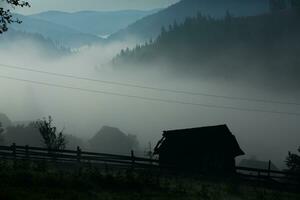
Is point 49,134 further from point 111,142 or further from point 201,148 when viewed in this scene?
point 111,142

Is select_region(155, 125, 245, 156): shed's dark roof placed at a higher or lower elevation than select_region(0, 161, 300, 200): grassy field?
higher

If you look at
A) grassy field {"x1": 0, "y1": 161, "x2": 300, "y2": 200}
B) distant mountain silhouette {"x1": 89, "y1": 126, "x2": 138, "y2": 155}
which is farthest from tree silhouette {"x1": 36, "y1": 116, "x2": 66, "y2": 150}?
distant mountain silhouette {"x1": 89, "y1": 126, "x2": 138, "y2": 155}

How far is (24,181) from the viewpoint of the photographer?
23.1 metres

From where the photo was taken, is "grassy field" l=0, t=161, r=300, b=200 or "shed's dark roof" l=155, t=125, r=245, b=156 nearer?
"grassy field" l=0, t=161, r=300, b=200

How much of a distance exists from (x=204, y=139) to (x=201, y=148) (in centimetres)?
92

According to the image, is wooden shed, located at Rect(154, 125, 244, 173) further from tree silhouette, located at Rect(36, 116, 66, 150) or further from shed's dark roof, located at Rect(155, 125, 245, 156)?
tree silhouette, located at Rect(36, 116, 66, 150)

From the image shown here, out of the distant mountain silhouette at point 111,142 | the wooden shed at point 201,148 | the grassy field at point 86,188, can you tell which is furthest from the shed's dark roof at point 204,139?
the distant mountain silhouette at point 111,142

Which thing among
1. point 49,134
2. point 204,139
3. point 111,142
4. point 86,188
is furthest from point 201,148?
point 111,142

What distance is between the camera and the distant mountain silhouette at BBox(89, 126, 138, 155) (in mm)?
163250

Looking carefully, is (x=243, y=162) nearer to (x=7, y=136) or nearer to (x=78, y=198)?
(x=7, y=136)

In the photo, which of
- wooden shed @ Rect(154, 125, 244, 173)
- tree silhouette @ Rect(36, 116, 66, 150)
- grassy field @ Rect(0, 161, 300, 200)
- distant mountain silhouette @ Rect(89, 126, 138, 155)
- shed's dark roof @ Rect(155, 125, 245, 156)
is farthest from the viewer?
distant mountain silhouette @ Rect(89, 126, 138, 155)

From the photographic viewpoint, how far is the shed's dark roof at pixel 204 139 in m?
46.9

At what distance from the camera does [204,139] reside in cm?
4694

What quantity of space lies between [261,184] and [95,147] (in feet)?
443
